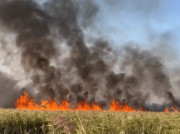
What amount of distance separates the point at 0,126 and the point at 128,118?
10617mm

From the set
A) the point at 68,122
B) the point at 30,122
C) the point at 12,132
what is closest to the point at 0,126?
the point at 12,132

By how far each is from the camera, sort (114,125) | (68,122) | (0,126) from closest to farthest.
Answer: (68,122), (114,125), (0,126)

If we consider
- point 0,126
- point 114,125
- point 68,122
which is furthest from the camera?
point 0,126

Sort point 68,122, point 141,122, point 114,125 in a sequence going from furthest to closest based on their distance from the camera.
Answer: point 141,122 → point 114,125 → point 68,122

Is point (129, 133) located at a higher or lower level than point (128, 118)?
lower

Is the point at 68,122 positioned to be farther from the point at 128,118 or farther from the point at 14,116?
the point at 14,116

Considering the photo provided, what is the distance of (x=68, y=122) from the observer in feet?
28.0

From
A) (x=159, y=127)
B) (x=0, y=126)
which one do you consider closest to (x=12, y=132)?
(x=0, y=126)

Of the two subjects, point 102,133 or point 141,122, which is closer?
point 102,133

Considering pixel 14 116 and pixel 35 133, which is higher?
pixel 14 116

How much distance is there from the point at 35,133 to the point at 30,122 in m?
0.92

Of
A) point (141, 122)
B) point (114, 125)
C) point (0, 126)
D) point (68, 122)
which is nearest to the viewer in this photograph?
point (68, 122)

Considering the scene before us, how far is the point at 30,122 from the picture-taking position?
1677cm

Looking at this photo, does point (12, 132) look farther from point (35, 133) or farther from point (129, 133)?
point (129, 133)
